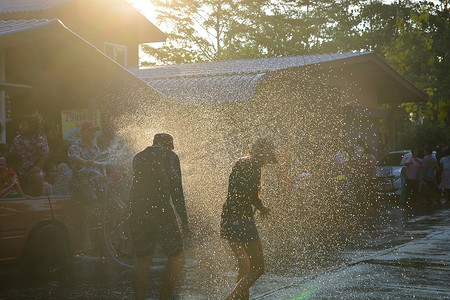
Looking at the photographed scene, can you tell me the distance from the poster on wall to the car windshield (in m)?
13.2

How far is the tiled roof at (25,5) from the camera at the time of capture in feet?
65.1

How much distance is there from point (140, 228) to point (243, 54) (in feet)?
123

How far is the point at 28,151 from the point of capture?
941 cm

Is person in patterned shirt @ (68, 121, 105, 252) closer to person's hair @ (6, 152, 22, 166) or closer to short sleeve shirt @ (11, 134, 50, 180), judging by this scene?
short sleeve shirt @ (11, 134, 50, 180)

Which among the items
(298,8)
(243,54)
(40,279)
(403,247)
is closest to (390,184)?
(403,247)

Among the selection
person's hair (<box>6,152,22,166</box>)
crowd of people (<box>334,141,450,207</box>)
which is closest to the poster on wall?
person's hair (<box>6,152,22,166</box>)

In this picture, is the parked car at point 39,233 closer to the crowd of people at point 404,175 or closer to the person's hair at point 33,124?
the person's hair at point 33,124

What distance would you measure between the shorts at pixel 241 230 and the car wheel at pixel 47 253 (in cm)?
302

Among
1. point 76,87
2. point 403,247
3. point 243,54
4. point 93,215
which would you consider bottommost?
point 403,247

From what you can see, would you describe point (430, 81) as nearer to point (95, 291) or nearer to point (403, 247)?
point (403, 247)

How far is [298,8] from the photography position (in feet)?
152

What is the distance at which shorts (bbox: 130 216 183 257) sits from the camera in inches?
246

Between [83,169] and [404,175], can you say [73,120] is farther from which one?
[404,175]

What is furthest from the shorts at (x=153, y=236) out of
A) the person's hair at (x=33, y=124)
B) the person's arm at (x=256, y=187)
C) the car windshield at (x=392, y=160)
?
the car windshield at (x=392, y=160)
